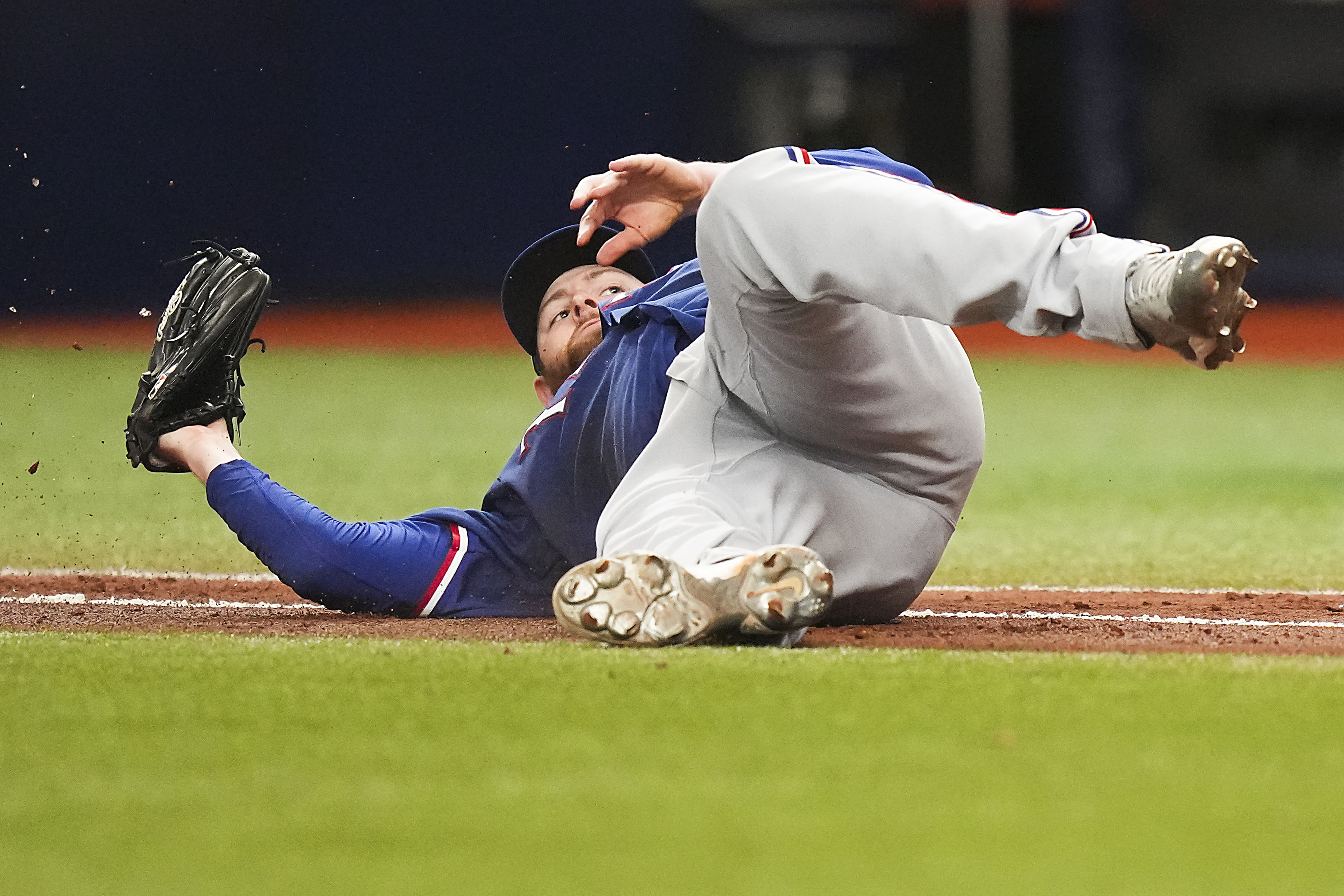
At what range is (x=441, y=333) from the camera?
39.2 feet

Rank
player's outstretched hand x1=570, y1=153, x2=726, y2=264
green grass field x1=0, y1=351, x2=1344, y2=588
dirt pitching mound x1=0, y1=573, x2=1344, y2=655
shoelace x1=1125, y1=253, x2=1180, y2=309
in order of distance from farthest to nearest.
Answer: green grass field x1=0, y1=351, x2=1344, y2=588
player's outstretched hand x1=570, y1=153, x2=726, y2=264
dirt pitching mound x1=0, y1=573, x2=1344, y2=655
shoelace x1=1125, y1=253, x2=1180, y2=309

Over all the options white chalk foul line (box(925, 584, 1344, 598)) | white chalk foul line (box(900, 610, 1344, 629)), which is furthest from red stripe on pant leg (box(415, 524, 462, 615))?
white chalk foul line (box(925, 584, 1344, 598))

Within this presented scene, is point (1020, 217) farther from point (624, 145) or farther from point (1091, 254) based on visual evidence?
point (624, 145)

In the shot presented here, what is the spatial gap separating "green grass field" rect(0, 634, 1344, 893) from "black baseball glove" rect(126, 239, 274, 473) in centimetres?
85

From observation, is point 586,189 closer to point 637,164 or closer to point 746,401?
point 637,164

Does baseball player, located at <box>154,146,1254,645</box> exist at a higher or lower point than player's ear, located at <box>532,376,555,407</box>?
higher

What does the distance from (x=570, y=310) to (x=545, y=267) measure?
10 centimetres

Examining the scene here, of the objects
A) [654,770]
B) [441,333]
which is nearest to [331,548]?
[654,770]

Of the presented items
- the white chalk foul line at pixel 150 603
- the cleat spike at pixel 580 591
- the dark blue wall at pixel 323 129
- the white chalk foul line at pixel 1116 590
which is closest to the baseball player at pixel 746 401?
the cleat spike at pixel 580 591

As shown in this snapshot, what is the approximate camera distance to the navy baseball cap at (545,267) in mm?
3145

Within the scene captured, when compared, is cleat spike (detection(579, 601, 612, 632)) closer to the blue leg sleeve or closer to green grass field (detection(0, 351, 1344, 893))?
green grass field (detection(0, 351, 1344, 893))

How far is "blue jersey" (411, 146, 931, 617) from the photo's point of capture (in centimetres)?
264

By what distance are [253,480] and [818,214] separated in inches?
49.1

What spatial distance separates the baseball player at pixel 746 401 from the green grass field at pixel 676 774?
0.65 ft
